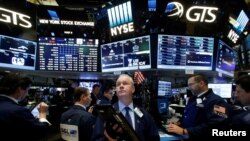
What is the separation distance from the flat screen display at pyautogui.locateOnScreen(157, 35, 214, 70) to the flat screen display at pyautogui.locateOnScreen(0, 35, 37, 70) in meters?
2.64

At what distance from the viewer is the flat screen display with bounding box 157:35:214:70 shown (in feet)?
19.4

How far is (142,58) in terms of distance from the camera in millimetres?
5984

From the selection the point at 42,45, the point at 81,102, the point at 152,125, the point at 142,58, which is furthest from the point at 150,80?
the point at 152,125

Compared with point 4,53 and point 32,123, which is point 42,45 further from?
point 32,123

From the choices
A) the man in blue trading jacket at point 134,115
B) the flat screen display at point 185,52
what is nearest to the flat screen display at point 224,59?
the flat screen display at point 185,52

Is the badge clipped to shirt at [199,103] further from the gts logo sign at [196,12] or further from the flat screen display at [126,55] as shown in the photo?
the gts logo sign at [196,12]

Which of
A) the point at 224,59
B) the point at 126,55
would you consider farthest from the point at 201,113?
the point at 224,59

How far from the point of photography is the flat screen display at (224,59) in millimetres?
6478

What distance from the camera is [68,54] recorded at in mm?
6730

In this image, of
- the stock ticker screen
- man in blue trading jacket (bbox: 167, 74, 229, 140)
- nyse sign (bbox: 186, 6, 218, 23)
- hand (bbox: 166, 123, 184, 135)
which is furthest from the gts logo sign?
hand (bbox: 166, 123, 184, 135)

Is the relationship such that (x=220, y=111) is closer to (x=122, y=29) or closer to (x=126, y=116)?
(x=126, y=116)

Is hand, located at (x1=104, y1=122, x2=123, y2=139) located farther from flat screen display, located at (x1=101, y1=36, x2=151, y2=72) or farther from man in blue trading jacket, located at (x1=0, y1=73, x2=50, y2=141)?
flat screen display, located at (x1=101, y1=36, x2=151, y2=72)

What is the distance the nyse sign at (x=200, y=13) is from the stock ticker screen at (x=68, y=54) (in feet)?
7.23

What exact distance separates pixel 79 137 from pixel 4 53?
2809mm
